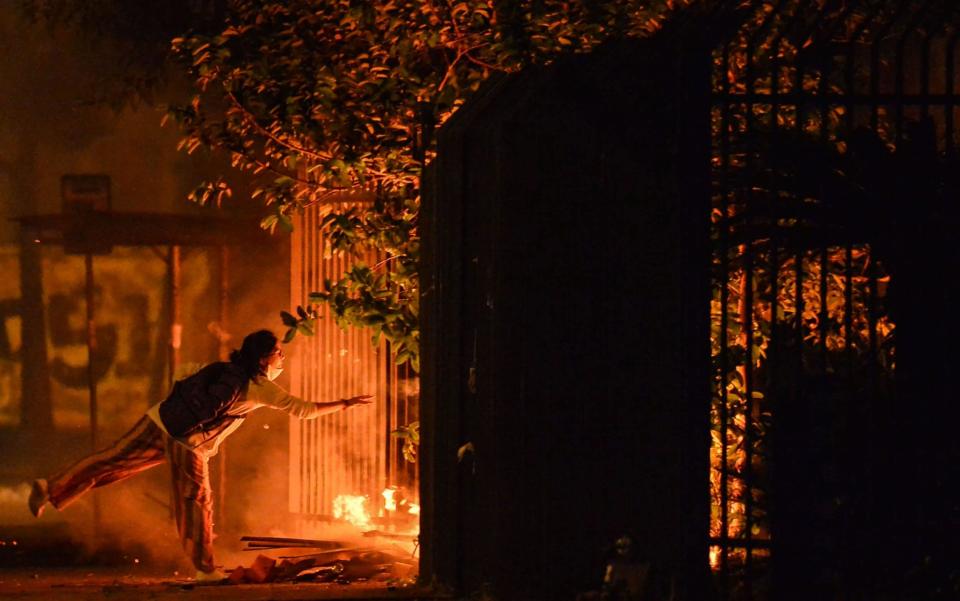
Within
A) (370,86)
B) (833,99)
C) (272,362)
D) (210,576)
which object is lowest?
(210,576)

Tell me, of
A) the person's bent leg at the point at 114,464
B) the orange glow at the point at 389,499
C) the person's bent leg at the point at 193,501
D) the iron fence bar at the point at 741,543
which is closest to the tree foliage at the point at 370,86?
the person's bent leg at the point at 193,501

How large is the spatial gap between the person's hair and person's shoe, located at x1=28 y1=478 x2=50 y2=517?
1484mm

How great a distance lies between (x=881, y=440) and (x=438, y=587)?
6.97ft

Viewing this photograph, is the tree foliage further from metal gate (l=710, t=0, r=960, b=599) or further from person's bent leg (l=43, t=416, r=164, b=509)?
metal gate (l=710, t=0, r=960, b=599)

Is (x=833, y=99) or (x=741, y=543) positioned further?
(x=741, y=543)

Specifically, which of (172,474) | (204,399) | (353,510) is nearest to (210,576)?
(172,474)

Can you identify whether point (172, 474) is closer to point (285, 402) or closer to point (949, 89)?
point (285, 402)

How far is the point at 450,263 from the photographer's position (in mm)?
6512

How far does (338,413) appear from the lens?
1020 centimetres

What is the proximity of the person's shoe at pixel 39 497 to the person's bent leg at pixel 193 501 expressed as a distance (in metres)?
0.81

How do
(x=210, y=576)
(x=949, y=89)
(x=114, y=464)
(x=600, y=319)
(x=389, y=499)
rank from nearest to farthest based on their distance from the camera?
(x=600, y=319), (x=949, y=89), (x=210, y=576), (x=114, y=464), (x=389, y=499)

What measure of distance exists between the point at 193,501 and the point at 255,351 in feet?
3.38

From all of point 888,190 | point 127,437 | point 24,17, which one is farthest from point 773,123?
point 24,17

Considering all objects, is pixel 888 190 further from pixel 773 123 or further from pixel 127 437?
pixel 127 437
